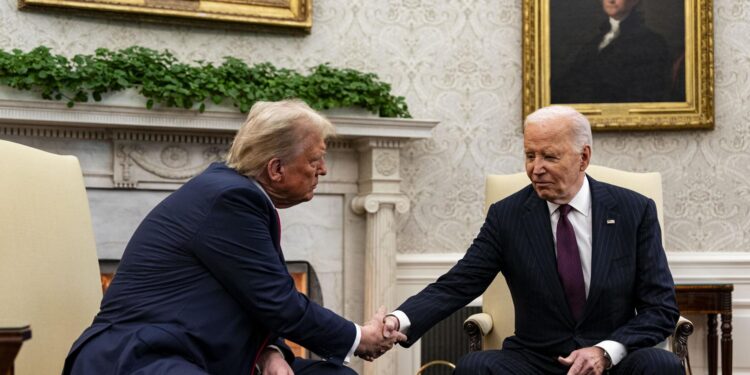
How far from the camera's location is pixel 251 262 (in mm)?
2533

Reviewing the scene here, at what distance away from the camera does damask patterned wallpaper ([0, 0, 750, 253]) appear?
5539mm

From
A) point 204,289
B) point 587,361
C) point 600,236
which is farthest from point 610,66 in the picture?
point 204,289

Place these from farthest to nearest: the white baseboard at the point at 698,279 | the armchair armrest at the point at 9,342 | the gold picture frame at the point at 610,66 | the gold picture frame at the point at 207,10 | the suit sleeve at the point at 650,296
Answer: the gold picture frame at the point at 610,66, the white baseboard at the point at 698,279, the gold picture frame at the point at 207,10, the suit sleeve at the point at 650,296, the armchair armrest at the point at 9,342

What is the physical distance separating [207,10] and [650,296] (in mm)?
3106

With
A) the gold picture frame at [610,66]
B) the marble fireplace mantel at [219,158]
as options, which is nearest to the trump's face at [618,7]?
the gold picture frame at [610,66]

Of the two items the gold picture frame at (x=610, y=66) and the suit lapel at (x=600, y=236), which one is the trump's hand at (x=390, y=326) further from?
the gold picture frame at (x=610, y=66)

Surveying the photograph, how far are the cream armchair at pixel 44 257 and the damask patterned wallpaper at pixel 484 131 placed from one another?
277 centimetres

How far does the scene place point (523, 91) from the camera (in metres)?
5.60

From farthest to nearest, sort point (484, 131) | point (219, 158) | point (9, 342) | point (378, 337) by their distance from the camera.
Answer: point (484, 131)
point (219, 158)
point (378, 337)
point (9, 342)

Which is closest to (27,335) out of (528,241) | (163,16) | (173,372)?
(173,372)

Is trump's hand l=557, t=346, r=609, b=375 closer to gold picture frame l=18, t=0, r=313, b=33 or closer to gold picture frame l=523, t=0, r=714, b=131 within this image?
gold picture frame l=523, t=0, r=714, b=131

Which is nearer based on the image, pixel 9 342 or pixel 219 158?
pixel 9 342

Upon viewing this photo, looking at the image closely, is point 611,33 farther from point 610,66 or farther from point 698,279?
point 698,279

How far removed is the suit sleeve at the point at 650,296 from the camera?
303 cm
